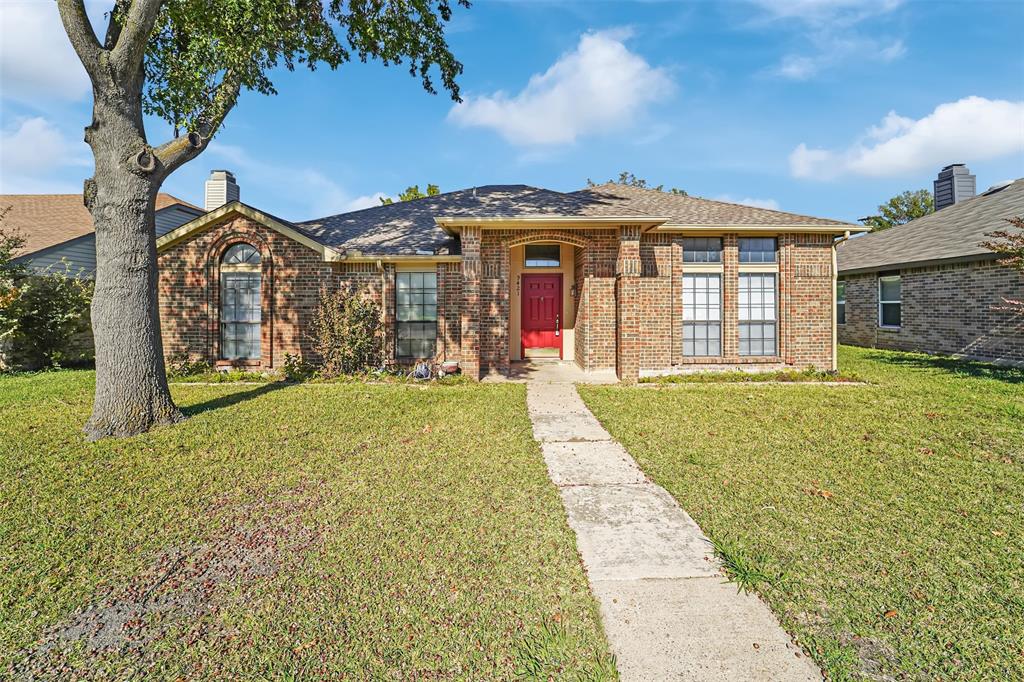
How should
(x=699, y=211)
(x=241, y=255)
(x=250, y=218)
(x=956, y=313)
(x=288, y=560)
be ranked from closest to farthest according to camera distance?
Answer: (x=288, y=560)
(x=250, y=218)
(x=241, y=255)
(x=699, y=211)
(x=956, y=313)

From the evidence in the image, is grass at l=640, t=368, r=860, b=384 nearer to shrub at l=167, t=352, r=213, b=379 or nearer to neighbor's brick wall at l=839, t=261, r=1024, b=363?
neighbor's brick wall at l=839, t=261, r=1024, b=363

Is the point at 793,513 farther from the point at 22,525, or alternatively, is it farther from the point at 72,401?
the point at 72,401

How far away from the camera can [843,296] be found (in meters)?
18.2

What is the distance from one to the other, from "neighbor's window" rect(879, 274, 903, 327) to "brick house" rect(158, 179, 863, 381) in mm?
6769

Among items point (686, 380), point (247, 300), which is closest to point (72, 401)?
point (247, 300)

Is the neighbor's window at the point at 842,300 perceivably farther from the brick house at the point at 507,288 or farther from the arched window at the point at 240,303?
the arched window at the point at 240,303

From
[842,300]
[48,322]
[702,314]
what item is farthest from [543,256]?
[842,300]

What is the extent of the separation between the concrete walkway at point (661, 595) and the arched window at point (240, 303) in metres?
9.57

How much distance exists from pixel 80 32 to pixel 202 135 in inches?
68.9

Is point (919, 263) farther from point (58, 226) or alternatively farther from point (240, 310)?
point (58, 226)

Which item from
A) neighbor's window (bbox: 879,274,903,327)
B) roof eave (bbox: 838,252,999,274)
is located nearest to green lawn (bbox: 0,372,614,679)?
roof eave (bbox: 838,252,999,274)

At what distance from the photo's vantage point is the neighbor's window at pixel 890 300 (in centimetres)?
1548

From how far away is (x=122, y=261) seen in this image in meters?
6.59

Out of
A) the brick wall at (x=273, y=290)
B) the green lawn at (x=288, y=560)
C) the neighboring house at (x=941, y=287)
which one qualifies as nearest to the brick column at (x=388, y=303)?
the brick wall at (x=273, y=290)
